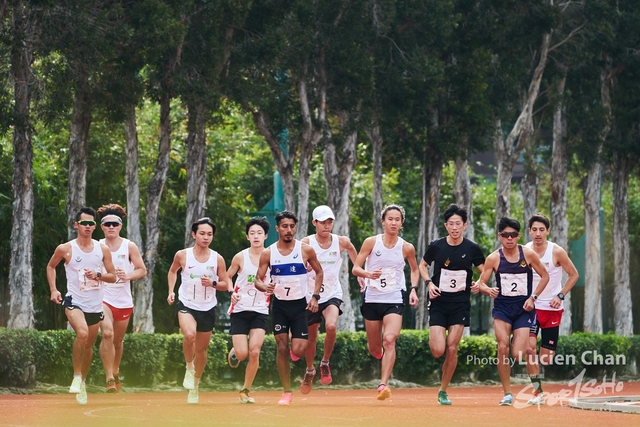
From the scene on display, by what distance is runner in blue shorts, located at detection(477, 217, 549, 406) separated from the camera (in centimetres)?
1611

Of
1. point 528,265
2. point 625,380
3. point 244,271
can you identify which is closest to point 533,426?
point 528,265

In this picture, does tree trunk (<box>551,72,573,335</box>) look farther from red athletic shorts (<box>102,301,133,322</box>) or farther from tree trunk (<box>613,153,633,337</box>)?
red athletic shorts (<box>102,301,133,322</box>)

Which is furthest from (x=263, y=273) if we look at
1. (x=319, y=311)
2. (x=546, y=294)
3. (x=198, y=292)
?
(x=546, y=294)

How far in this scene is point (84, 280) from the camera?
16.5 meters

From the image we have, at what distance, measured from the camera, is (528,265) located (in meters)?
16.2

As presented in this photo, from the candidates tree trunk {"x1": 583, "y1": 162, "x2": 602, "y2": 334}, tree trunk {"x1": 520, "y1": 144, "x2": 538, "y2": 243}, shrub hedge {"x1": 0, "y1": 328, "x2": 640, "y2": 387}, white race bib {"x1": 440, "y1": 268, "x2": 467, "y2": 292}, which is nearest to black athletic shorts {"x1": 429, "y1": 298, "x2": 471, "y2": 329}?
white race bib {"x1": 440, "y1": 268, "x2": 467, "y2": 292}

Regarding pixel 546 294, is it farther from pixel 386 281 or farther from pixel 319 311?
pixel 319 311

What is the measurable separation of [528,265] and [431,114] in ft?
48.6

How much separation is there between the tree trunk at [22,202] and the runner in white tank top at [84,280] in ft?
22.6

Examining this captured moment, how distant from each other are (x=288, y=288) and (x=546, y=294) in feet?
11.8

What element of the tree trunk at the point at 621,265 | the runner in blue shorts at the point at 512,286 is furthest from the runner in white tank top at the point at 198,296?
the tree trunk at the point at 621,265

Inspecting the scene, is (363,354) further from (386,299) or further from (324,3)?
(386,299)

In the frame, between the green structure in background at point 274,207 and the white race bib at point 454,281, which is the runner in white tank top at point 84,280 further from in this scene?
the green structure in background at point 274,207

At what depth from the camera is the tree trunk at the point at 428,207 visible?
32.3m
